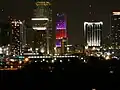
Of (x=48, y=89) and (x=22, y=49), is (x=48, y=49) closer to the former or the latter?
(x=22, y=49)

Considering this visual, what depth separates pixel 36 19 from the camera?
19175cm

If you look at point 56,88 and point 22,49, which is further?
point 22,49

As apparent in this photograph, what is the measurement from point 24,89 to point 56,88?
7.79 feet

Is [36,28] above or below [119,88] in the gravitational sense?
above

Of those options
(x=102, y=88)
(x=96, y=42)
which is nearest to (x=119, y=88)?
(x=102, y=88)

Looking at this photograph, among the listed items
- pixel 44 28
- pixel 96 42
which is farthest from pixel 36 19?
pixel 96 42

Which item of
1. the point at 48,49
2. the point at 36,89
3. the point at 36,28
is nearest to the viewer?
the point at 36,89

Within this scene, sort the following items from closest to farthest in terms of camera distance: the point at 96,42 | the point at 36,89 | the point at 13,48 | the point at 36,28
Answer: the point at 36,89 → the point at 13,48 → the point at 36,28 → the point at 96,42

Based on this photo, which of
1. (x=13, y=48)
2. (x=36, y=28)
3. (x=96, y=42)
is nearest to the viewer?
(x=13, y=48)

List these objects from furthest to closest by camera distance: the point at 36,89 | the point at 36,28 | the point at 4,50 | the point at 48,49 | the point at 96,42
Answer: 1. the point at 96,42
2. the point at 36,28
3. the point at 48,49
4. the point at 4,50
5. the point at 36,89

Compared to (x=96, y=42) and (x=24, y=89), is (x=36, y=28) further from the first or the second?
(x=24, y=89)

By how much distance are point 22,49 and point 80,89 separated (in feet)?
415

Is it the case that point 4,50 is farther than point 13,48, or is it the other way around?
point 13,48

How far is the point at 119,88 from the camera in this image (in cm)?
2850
